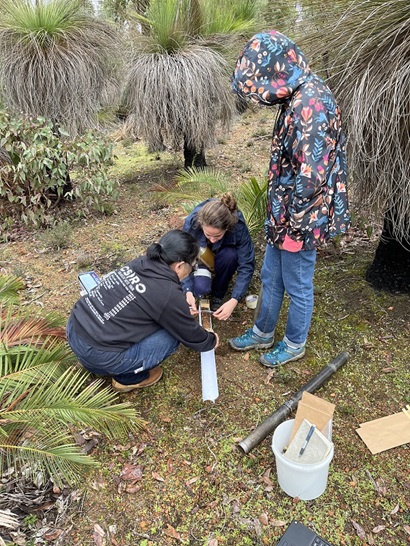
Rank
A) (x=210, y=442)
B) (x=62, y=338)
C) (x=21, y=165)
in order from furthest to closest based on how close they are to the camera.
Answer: (x=21, y=165)
(x=62, y=338)
(x=210, y=442)

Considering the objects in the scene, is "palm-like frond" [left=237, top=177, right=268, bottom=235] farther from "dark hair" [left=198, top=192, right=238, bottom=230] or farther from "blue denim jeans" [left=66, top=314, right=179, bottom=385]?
"blue denim jeans" [left=66, top=314, right=179, bottom=385]

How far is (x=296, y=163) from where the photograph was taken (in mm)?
1999

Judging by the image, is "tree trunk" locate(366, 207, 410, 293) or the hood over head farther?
"tree trunk" locate(366, 207, 410, 293)

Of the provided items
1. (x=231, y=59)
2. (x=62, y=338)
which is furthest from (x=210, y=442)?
(x=231, y=59)

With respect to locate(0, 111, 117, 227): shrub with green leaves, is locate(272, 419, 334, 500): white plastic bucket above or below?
below

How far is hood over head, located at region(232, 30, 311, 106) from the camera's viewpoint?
1871 mm

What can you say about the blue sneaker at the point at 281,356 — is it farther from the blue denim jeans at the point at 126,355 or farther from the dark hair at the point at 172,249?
the dark hair at the point at 172,249

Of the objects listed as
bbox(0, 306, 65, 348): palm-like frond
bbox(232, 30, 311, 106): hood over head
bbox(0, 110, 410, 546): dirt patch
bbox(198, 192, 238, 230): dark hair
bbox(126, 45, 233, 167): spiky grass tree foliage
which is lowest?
bbox(0, 110, 410, 546): dirt patch

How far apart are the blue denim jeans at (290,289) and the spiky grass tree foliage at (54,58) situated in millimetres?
3399

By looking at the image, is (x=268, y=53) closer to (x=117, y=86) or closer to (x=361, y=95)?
(x=361, y=95)

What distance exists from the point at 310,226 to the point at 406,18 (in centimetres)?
122

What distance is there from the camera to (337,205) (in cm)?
216

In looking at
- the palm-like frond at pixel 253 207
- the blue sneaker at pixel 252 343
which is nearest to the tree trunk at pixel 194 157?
the palm-like frond at pixel 253 207

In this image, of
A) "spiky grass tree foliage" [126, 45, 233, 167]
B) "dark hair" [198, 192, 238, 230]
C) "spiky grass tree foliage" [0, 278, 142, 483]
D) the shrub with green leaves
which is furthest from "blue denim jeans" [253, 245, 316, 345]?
"spiky grass tree foliage" [126, 45, 233, 167]
